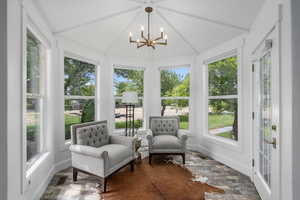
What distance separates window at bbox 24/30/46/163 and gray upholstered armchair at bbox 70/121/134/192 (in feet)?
1.67

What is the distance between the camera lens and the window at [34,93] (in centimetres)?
211

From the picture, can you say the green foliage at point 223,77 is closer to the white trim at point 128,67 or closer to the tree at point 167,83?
the tree at point 167,83

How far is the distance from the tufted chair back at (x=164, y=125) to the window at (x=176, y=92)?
513 millimetres

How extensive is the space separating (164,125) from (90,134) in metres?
1.78

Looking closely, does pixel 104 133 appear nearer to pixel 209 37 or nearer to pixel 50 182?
pixel 50 182

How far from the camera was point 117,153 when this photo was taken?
2482mm

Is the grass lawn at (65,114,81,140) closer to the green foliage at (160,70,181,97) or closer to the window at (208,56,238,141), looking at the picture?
the green foliage at (160,70,181,97)

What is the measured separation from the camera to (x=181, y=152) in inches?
124

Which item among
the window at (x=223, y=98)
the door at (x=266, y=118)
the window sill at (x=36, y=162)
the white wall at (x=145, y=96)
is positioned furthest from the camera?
the window at (x=223, y=98)

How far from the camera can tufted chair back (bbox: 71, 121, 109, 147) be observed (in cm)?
250
